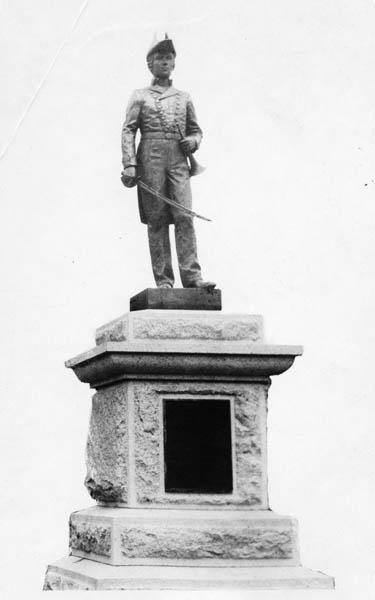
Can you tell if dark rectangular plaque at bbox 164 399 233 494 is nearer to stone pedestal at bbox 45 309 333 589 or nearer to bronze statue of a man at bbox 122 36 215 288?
stone pedestal at bbox 45 309 333 589

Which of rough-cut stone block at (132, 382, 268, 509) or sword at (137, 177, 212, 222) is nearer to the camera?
rough-cut stone block at (132, 382, 268, 509)

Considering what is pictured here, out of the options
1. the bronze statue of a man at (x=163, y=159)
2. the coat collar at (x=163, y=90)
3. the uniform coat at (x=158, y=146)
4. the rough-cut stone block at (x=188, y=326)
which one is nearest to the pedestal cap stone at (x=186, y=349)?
the rough-cut stone block at (x=188, y=326)

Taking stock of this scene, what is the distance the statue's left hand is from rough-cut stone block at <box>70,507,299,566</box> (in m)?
2.96

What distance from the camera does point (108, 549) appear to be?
10383 mm

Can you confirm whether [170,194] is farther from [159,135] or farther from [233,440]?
[233,440]

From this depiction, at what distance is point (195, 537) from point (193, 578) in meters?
0.36

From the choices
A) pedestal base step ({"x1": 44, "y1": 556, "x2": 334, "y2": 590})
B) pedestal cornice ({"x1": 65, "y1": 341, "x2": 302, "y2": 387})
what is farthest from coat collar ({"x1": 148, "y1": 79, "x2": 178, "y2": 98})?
pedestal base step ({"x1": 44, "y1": 556, "x2": 334, "y2": 590})

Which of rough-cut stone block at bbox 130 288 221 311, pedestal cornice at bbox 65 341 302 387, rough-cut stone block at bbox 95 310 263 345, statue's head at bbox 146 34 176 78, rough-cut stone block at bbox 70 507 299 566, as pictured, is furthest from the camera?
statue's head at bbox 146 34 176 78

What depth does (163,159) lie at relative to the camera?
11.4 metres

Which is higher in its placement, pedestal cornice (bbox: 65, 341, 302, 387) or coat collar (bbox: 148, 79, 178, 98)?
coat collar (bbox: 148, 79, 178, 98)

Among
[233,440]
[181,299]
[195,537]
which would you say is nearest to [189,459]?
[233,440]

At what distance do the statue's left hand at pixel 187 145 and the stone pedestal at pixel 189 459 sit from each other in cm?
141

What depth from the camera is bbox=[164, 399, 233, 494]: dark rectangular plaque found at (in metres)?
10.6

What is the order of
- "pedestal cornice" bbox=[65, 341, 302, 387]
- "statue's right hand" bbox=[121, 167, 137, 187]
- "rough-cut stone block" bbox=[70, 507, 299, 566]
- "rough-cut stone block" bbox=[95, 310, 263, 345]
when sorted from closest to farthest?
1. "rough-cut stone block" bbox=[70, 507, 299, 566]
2. "pedestal cornice" bbox=[65, 341, 302, 387]
3. "rough-cut stone block" bbox=[95, 310, 263, 345]
4. "statue's right hand" bbox=[121, 167, 137, 187]
